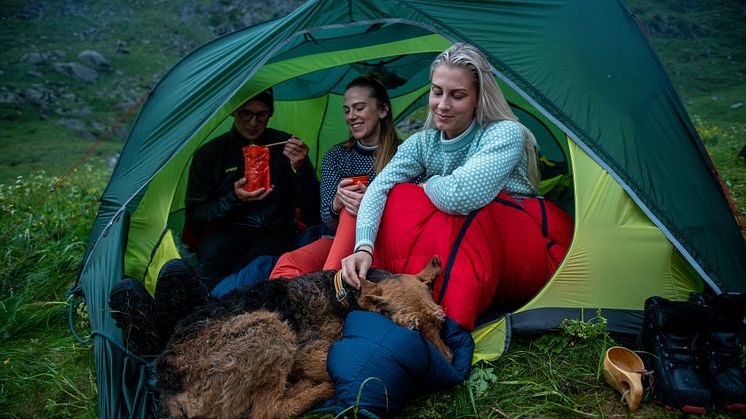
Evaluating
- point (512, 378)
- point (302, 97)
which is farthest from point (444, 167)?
point (302, 97)

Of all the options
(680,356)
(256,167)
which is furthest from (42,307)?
(680,356)

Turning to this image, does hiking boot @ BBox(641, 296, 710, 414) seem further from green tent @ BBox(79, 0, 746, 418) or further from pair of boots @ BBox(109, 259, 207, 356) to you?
pair of boots @ BBox(109, 259, 207, 356)

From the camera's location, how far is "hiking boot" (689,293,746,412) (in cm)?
252

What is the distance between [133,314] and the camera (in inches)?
118

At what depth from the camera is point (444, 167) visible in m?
3.69

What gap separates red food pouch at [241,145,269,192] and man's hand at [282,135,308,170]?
205mm

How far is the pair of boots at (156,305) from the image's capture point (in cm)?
299

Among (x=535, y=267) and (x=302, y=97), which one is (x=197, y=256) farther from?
(x=535, y=267)

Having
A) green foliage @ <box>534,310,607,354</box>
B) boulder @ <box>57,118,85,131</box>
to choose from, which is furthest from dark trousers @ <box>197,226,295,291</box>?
boulder @ <box>57,118,85,131</box>

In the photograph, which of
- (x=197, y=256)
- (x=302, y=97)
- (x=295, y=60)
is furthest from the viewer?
(x=302, y=97)

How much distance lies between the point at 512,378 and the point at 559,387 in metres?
0.26

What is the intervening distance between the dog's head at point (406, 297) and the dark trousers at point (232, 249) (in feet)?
5.71

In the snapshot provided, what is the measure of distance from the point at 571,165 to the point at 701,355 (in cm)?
161

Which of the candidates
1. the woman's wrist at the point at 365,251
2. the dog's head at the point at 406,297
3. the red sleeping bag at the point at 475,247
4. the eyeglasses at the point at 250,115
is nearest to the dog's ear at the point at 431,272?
the dog's head at the point at 406,297
